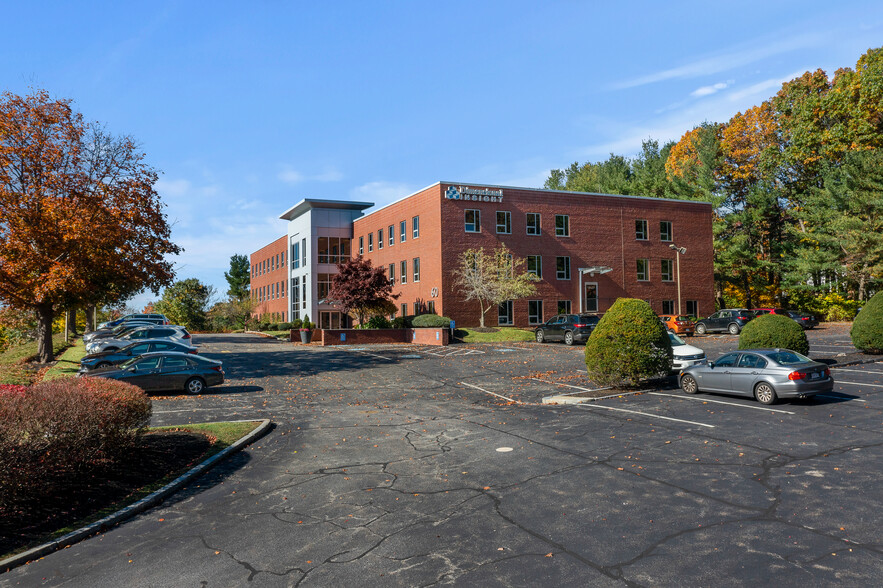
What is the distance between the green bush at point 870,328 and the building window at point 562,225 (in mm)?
25531

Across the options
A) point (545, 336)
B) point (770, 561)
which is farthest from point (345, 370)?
point (770, 561)

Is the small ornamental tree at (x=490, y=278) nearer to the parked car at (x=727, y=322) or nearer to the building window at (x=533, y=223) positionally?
the building window at (x=533, y=223)

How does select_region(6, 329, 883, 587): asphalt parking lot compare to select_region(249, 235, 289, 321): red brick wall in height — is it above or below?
below

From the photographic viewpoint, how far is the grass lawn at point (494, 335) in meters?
40.2

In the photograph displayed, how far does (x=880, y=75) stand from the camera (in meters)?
47.4

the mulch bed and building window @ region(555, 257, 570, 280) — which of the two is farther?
building window @ region(555, 257, 570, 280)

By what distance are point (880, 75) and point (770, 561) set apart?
56051mm

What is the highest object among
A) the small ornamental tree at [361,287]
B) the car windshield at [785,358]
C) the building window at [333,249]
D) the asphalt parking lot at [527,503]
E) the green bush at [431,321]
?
the building window at [333,249]

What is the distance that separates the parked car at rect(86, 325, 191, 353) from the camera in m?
26.4

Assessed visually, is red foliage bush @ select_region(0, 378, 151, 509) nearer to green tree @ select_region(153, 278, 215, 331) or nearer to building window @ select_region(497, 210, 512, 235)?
building window @ select_region(497, 210, 512, 235)

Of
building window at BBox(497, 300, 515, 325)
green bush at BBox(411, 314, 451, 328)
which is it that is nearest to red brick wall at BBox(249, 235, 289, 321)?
green bush at BBox(411, 314, 451, 328)

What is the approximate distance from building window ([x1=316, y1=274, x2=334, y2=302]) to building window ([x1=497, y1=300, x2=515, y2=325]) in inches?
825

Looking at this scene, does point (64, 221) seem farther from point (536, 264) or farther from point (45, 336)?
point (536, 264)

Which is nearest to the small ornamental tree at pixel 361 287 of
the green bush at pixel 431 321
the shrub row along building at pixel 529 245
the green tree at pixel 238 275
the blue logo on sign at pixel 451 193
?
the shrub row along building at pixel 529 245
